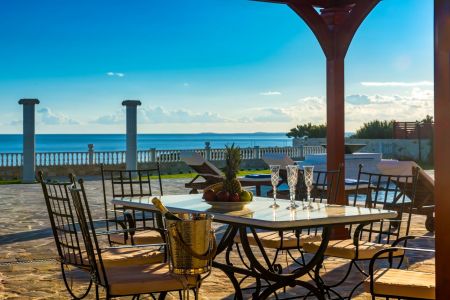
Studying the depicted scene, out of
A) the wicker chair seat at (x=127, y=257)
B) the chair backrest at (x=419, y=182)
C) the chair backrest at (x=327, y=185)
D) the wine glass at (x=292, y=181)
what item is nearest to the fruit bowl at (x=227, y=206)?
the wine glass at (x=292, y=181)

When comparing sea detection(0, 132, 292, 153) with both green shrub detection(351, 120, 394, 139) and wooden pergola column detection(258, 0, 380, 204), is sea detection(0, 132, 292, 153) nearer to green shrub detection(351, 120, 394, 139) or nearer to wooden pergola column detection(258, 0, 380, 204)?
green shrub detection(351, 120, 394, 139)

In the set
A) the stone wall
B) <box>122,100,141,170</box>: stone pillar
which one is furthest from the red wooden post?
the stone wall

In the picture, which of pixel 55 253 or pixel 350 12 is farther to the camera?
pixel 350 12

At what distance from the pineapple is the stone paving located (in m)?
1.03

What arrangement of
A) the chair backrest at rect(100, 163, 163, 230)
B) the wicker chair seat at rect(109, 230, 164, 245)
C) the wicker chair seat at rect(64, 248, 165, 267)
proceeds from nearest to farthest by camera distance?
the wicker chair seat at rect(64, 248, 165, 267), the wicker chair seat at rect(109, 230, 164, 245), the chair backrest at rect(100, 163, 163, 230)

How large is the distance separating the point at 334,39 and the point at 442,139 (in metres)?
4.66

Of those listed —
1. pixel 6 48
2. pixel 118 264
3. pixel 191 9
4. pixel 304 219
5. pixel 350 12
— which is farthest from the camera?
pixel 6 48

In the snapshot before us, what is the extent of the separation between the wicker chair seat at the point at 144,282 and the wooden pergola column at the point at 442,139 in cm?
127

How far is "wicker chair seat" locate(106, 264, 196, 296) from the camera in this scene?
11.4 feet

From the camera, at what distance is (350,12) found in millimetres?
7453

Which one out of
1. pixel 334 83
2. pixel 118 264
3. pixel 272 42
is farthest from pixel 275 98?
pixel 118 264

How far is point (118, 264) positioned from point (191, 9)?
22368 millimetres

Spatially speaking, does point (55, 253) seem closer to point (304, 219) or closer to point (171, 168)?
point (304, 219)

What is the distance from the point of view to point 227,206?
14.6ft
